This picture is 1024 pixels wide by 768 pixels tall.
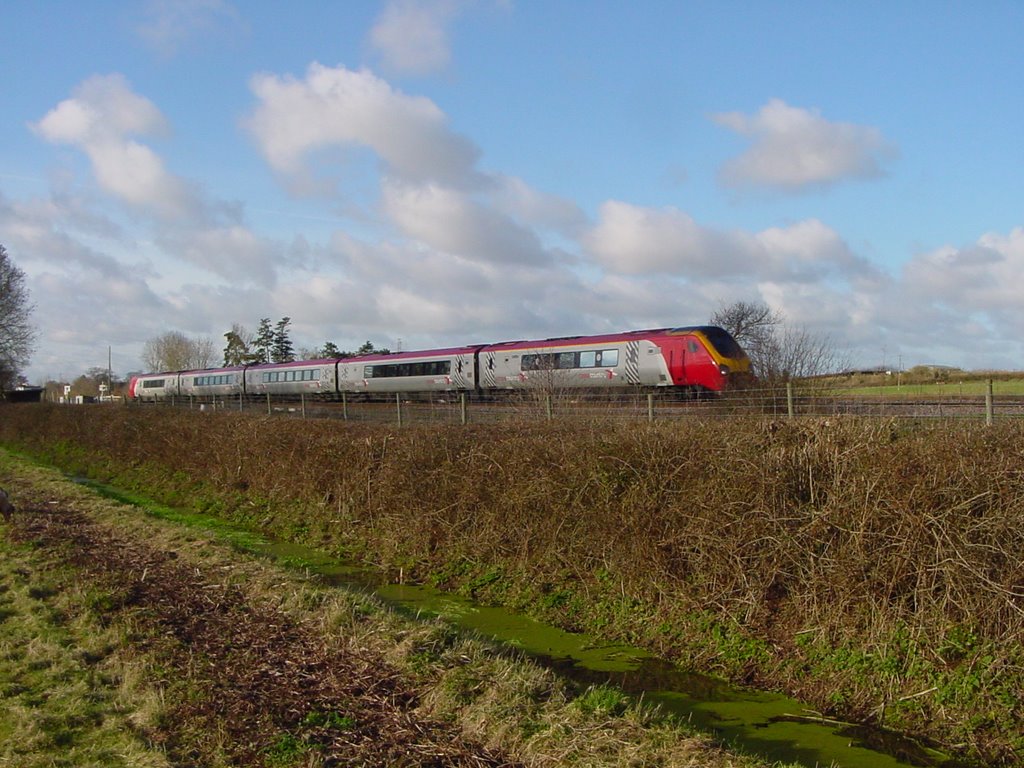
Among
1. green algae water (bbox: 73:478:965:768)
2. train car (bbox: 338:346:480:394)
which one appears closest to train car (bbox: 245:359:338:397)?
train car (bbox: 338:346:480:394)

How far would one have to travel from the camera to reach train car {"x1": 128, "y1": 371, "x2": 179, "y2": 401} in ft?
182

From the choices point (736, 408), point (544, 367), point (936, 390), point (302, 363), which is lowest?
point (736, 408)

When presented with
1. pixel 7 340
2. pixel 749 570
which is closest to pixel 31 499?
pixel 749 570

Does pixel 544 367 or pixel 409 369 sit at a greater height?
pixel 409 369

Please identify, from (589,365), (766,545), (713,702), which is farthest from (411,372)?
(713,702)

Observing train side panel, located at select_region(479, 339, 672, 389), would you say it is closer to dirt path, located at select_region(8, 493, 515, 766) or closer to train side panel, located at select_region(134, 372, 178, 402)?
dirt path, located at select_region(8, 493, 515, 766)

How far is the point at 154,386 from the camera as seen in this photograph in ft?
192

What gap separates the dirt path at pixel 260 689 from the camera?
511 centimetres

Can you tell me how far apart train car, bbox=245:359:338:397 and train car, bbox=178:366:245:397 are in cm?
128

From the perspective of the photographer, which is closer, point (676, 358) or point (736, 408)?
point (736, 408)

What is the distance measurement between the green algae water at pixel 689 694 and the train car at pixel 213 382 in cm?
3869

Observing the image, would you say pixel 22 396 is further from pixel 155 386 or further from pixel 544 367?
pixel 544 367

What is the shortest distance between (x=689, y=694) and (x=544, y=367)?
747 inches

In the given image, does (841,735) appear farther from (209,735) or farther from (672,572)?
(209,735)
